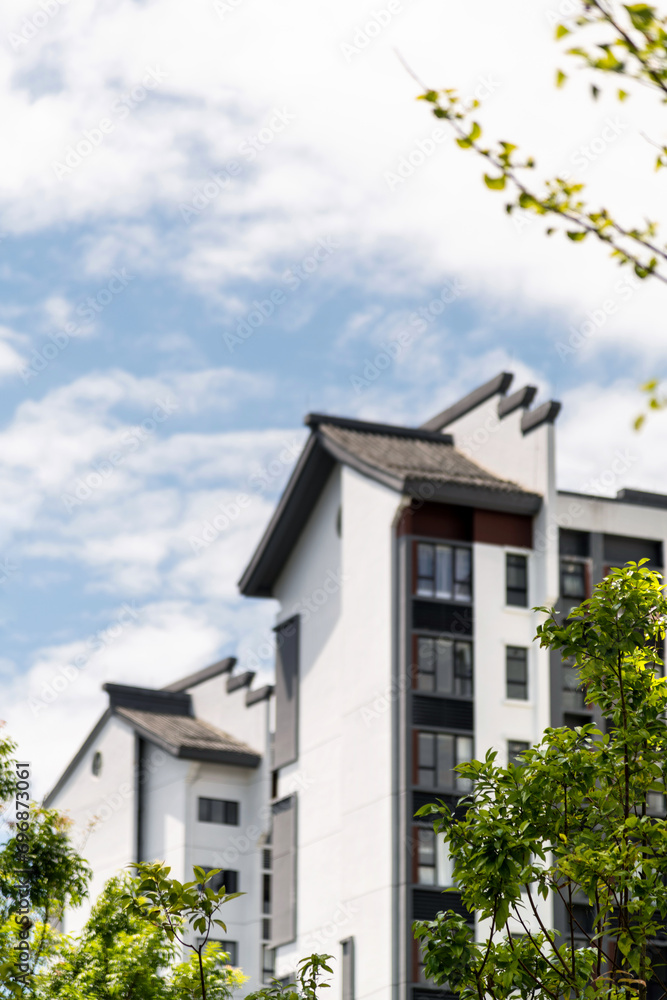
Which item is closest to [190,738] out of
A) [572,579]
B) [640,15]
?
[572,579]

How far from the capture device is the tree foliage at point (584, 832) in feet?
34.0

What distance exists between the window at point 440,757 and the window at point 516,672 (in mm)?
1990

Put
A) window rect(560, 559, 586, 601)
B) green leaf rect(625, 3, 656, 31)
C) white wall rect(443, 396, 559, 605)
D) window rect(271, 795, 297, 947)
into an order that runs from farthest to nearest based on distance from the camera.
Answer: window rect(271, 795, 297, 947), window rect(560, 559, 586, 601), white wall rect(443, 396, 559, 605), green leaf rect(625, 3, 656, 31)

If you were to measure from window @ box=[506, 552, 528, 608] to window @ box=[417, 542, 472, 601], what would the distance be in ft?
3.97

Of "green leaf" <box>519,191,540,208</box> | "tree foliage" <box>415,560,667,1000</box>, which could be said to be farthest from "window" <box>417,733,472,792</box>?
"green leaf" <box>519,191,540,208</box>

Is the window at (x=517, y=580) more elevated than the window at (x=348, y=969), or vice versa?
the window at (x=517, y=580)

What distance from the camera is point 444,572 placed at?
132 feet

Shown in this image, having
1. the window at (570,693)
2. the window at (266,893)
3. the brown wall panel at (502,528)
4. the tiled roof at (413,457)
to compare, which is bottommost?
the window at (266,893)

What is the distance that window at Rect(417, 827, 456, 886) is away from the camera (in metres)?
37.5

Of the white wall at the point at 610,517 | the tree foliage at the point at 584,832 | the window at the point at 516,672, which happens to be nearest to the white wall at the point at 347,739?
the window at the point at 516,672

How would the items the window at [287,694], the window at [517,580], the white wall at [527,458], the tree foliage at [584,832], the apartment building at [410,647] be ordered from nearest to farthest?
the tree foliage at [584,832], the apartment building at [410,647], the white wall at [527,458], the window at [517,580], the window at [287,694]

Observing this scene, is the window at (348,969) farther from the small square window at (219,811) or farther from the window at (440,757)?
the small square window at (219,811)

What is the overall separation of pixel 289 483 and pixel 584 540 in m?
9.42

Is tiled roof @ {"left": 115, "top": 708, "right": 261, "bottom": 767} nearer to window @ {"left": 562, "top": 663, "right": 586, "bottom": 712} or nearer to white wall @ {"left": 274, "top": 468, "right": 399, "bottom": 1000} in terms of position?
white wall @ {"left": 274, "top": 468, "right": 399, "bottom": 1000}
